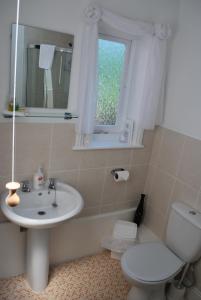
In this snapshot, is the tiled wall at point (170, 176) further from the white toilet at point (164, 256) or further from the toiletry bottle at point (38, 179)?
the toiletry bottle at point (38, 179)

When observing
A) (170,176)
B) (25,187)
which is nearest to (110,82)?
(170,176)

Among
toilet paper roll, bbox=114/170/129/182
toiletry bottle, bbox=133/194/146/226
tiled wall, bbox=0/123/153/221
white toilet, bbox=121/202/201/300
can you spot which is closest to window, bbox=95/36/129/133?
tiled wall, bbox=0/123/153/221

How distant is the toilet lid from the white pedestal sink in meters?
0.57

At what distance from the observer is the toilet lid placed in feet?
5.39

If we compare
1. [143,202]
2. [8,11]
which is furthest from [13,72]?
[143,202]

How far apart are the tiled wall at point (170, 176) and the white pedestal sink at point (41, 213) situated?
0.87 meters

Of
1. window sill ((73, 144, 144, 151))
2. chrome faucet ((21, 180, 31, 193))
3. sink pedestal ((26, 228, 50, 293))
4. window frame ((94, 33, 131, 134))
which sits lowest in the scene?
sink pedestal ((26, 228, 50, 293))

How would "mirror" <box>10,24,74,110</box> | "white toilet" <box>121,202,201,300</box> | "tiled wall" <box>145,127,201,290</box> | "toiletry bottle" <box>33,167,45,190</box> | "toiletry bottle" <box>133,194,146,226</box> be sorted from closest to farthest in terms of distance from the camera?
"mirror" <box>10,24,74,110</box> → "white toilet" <box>121,202,201,300</box> → "toiletry bottle" <box>33,167,45,190</box> → "tiled wall" <box>145,127,201,290</box> → "toiletry bottle" <box>133,194,146,226</box>

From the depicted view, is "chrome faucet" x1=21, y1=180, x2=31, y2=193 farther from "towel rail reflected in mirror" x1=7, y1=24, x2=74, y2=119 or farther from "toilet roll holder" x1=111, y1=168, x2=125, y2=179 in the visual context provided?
"toilet roll holder" x1=111, y1=168, x2=125, y2=179

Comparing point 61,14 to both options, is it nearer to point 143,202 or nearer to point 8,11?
point 8,11

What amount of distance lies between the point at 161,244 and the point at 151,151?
844mm

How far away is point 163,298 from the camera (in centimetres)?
189

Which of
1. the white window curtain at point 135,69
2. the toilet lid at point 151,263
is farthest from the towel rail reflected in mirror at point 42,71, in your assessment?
the toilet lid at point 151,263

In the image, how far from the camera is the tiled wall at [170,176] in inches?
74.5
